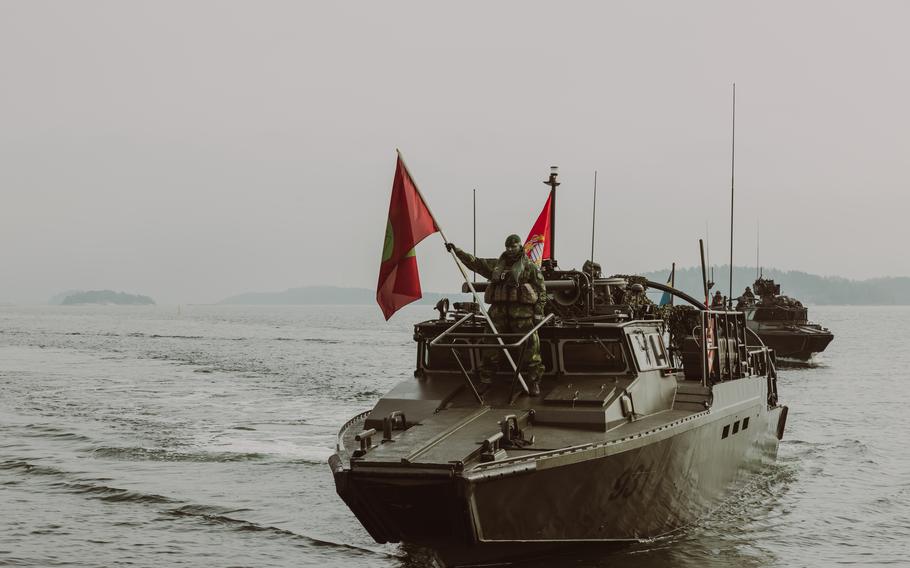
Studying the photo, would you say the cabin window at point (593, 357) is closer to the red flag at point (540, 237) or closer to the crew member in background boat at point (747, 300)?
the red flag at point (540, 237)

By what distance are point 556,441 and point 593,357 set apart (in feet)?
7.21

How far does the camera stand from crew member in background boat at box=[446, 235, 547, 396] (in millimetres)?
12656

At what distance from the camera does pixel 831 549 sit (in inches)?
588

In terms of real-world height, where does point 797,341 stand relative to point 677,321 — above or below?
below

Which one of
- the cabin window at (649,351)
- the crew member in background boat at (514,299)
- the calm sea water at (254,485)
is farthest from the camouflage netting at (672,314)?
the crew member in background boat at (514,299)

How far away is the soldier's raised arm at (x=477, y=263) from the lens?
13973mm

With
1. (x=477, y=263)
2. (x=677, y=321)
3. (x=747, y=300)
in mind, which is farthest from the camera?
(x=747, y=300)

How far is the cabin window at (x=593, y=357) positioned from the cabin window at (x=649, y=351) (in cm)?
25

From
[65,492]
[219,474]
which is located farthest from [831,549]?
[65,492]

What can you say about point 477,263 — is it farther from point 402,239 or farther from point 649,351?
point 649,351

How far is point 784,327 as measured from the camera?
53.8m

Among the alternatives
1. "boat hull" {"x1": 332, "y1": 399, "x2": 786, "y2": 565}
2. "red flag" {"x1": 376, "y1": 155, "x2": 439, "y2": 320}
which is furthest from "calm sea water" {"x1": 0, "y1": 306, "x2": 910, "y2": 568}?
"red flag" {"x1": 376, "y1": 155, "x2": 439, "y2": 320}

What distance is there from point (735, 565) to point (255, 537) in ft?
23.4

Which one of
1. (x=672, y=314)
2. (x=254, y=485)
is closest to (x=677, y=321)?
(x=672, y=314)
